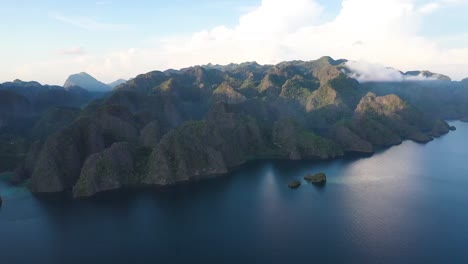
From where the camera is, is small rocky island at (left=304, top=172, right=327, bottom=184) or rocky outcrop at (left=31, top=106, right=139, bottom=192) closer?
rocky outcrop at (left=31, top=106, right=139, bottom=192)

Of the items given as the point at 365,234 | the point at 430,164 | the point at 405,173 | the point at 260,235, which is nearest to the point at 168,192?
the point at 260,235

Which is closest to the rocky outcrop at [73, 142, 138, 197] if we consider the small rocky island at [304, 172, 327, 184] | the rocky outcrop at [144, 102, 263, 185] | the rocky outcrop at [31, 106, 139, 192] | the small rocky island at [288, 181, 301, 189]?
the rocky outcrop at [144, 102, 263, 185]

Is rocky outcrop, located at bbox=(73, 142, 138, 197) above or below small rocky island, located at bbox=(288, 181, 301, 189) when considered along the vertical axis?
above

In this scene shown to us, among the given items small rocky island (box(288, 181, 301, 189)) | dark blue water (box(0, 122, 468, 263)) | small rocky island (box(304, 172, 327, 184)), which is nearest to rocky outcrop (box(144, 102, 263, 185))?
dark blue water (box(0, 122, 468, 263))

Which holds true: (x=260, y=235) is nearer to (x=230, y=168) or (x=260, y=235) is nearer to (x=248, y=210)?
(x=248, y=210)

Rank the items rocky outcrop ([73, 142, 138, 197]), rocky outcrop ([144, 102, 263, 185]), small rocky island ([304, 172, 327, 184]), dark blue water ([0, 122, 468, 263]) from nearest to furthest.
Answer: dark blue water ([0, 122, 468, 263])
rocky outcrop ([73, 142, 138, 197])
rocky outcrop ([144, 102, 263, 185])
small rocky island ([304, 172, 327, 184])

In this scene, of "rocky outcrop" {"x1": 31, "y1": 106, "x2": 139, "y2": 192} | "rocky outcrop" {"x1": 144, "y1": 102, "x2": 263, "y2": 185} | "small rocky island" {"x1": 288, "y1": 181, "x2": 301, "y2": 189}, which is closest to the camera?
"rocky outcrop" {"x1": 31, "y1": 106, "x2": 139, "y2": 192}

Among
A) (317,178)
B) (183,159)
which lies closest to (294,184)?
(317,178)

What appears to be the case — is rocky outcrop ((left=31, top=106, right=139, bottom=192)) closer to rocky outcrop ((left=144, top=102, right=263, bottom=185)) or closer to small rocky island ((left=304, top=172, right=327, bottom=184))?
rocky outcrop ((left=144, top=102, right=263, bottom=185))
